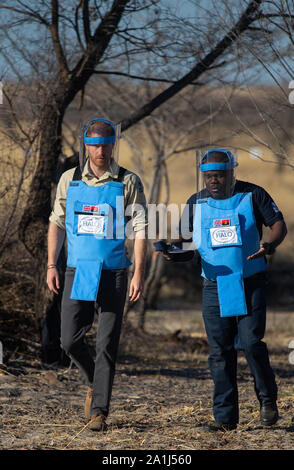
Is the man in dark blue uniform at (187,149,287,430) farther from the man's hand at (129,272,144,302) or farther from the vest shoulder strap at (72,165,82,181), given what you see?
the vest shoulder strap at (72,165,82,181)

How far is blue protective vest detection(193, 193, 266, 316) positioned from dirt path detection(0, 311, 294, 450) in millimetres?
856

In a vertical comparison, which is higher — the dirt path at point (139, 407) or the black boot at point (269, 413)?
the black boot at point (269, 413)

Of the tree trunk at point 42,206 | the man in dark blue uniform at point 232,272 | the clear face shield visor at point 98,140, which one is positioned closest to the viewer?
the man in dark blue uniform at point 232,272

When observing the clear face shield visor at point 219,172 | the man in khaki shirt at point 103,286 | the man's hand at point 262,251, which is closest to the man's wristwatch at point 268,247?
the man's hand at point 262,251

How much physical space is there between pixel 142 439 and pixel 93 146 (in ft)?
6.22

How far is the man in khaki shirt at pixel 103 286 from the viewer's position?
4828 mm

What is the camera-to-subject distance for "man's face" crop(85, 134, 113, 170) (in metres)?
4.90

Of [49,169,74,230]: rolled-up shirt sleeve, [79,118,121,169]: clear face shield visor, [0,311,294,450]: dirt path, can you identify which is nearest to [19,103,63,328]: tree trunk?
[0,311,294,450]: dirt path

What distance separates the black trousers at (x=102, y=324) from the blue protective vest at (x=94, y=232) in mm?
91

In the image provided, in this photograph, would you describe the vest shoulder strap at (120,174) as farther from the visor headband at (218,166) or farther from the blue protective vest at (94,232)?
the visor headband at (218,166)

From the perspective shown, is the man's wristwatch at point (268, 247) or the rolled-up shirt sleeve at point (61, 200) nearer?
the man's wristwatch at point (268, 247)

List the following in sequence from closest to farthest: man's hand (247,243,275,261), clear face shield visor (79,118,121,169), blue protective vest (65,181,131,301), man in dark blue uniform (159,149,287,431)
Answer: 1. man's hand (247,243,275,261)
2. man in dark blue uniform (159,149,287,431)
3. blue protective vest (65,181,131,301)
4. clear face shield visor (79,118,121,169)

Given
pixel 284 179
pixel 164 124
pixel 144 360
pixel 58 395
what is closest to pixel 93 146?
pixel 58 395

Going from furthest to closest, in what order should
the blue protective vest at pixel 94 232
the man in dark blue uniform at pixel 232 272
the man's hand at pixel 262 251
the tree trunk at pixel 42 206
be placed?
1. the tree trunk at pixel 42 206
2. the blue protective vest at pixel 94 232
3. the man in dark blue uniform at pixel 232 272
4. the man's hand at pixel 262 251
